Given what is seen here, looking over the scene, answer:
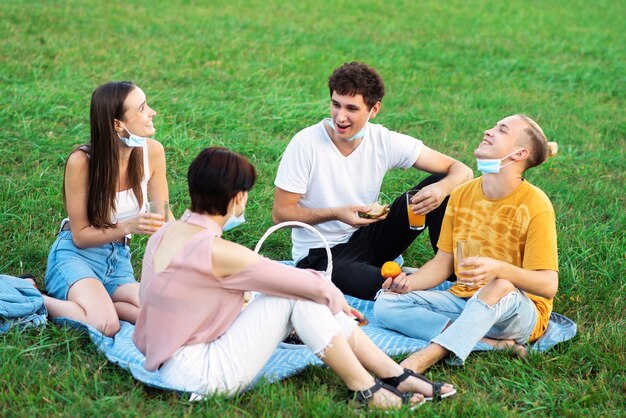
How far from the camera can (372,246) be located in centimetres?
579

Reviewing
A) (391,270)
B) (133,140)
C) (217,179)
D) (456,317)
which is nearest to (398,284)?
(391,270)

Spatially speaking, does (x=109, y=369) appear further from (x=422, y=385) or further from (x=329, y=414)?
(x=422, y=385)

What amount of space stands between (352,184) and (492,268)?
150 cm

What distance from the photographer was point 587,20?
665 inches

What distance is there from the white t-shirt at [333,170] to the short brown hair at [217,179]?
5.31 ft

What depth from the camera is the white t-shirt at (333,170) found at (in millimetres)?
5555

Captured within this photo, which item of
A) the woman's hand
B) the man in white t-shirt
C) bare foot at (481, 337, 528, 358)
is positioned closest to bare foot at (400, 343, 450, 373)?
bare foot at (481, 337, 528, 358)

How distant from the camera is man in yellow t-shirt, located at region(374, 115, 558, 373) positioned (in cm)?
452

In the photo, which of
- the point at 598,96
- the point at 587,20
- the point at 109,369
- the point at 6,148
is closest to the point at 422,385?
the point at 109,369

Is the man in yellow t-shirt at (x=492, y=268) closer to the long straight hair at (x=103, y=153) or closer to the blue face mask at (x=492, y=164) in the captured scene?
the blue face mask at (x=492, y=164)

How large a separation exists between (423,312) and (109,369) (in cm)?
177

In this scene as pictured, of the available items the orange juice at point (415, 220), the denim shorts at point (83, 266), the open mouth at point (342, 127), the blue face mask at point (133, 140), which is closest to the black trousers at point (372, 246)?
the orange juice at point (415, 220)

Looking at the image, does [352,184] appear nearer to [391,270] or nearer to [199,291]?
[391,270]

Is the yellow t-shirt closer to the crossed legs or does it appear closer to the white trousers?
the crossed legs
